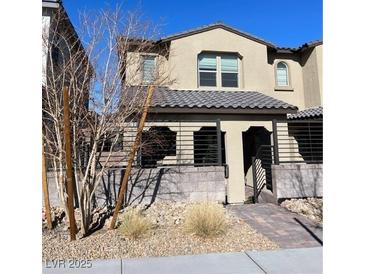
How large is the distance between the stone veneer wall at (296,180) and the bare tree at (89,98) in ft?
14.7

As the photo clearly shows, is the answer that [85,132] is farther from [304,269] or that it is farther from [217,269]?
[304,269]

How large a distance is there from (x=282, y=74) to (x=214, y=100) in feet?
16.0

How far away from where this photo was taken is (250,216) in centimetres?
740

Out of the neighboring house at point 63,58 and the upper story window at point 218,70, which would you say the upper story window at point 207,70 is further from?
the neighboring house at point 63,58

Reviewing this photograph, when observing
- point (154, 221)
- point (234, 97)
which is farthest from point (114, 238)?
point (234, 97)

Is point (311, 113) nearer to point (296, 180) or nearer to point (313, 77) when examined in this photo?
point (313, 77)

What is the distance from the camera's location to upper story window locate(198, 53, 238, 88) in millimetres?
13164

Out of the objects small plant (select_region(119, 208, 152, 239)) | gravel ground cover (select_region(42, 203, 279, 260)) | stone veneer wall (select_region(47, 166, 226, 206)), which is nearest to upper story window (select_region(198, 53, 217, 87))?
Result: stone veneer wall (select_region(47, 166, 226, 206))

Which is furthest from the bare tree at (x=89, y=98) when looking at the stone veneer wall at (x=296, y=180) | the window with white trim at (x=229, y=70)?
the window with white trim at (x=229, y=70)

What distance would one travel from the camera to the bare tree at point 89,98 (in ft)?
20.7

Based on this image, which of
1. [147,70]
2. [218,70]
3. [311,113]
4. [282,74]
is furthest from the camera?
[282,74]

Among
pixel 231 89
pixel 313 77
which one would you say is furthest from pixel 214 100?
pixel 313 77

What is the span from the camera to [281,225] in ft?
21.6

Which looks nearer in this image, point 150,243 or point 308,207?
point 150,243
